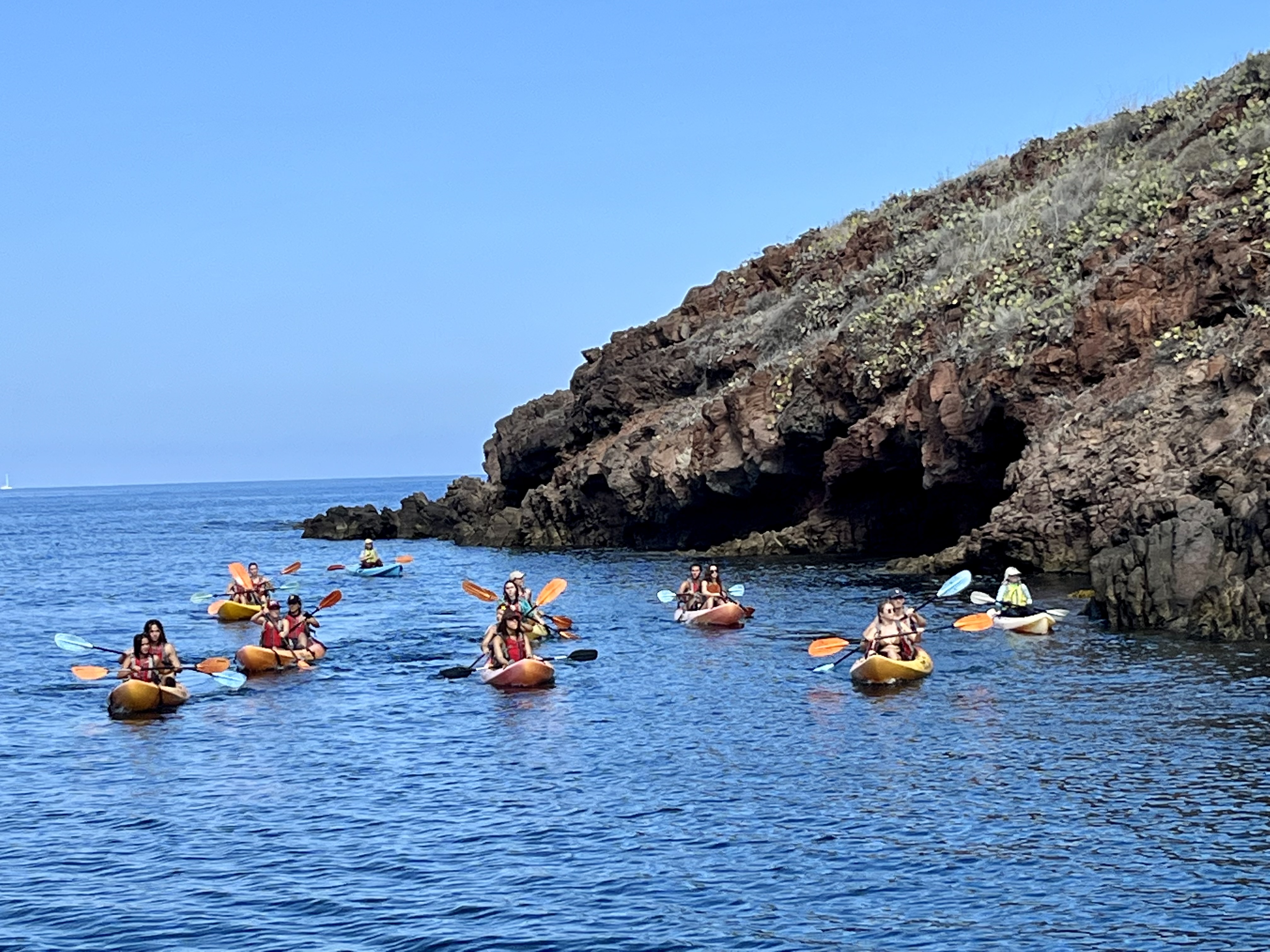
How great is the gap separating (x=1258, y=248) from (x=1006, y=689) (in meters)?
21.0

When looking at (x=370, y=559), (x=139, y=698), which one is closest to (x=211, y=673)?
(x=139, y=698)

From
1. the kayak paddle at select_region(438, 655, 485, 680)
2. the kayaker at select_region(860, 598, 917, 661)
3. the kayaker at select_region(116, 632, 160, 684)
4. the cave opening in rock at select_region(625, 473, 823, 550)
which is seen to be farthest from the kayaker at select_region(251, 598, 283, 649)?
the cave opening in rock at select_region(625, 473, 823, 550)

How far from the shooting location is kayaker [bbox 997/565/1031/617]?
34344 millimetres

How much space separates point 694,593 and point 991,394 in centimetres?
1206

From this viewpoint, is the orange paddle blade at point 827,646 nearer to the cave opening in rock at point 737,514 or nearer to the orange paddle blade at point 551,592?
the orange paddle blade at point 551,592

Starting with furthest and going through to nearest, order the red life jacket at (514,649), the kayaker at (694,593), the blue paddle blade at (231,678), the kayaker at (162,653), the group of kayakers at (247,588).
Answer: the group of kayakers at (247,588) < the kayaker at (694,593) < the red life jacket at (514,649) < the blue paddle blade at (231,678) < the kayaker at (162,653)

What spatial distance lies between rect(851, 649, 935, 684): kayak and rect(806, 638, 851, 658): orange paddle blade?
2.06 meters

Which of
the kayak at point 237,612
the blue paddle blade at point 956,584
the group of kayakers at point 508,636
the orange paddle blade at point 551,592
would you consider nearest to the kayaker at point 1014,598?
the blue paddle blade at point 956,584

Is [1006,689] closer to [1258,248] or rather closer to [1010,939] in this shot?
[1010,939]

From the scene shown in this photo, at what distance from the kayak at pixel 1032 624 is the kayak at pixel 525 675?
10.8 m

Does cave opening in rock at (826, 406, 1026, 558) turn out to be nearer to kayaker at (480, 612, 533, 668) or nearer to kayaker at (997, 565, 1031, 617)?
kayaker at (997, 565, 1031, 617)

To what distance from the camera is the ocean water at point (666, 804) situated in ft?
49.5

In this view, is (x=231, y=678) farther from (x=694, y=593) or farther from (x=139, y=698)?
(x=694, y=593)

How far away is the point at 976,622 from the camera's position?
3322cm
